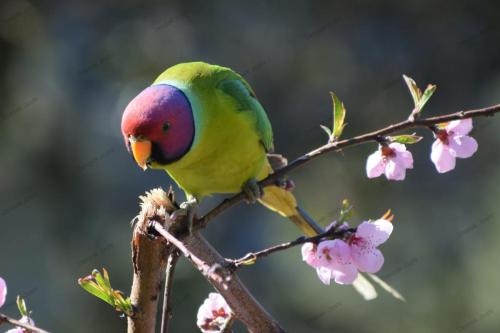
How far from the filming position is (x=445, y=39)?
14.4 feet

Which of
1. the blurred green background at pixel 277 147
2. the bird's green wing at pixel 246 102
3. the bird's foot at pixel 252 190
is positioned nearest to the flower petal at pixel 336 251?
the bird's foot at pixel 252 190

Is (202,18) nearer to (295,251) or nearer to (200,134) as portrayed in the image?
(295,251)

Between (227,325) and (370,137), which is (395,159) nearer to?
(370,137)

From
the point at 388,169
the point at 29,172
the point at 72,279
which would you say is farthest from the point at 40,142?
the point at 388,169

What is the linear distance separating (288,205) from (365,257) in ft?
2.17

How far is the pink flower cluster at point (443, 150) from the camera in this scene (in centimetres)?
115

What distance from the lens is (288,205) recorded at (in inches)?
67.3

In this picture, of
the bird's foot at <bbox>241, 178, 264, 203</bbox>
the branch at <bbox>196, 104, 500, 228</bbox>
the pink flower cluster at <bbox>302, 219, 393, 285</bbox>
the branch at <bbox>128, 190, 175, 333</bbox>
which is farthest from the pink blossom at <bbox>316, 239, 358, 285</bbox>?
the bird's foot at <bbox>241, 178, 264, 203</bbox>

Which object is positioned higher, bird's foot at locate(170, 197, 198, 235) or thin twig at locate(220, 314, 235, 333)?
bird's foot at locate(170, 197, 198, 235)

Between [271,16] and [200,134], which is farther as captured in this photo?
[271,16]

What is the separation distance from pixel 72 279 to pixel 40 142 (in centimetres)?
83

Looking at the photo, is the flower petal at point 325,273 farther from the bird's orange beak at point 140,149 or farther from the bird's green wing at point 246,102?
the bird's green wing at point 246,102

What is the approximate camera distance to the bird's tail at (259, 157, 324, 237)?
5.54 ft

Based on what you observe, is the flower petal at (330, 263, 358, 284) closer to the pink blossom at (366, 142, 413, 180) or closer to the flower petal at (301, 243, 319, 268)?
the flower petal at (301, 243, 319, 268)
